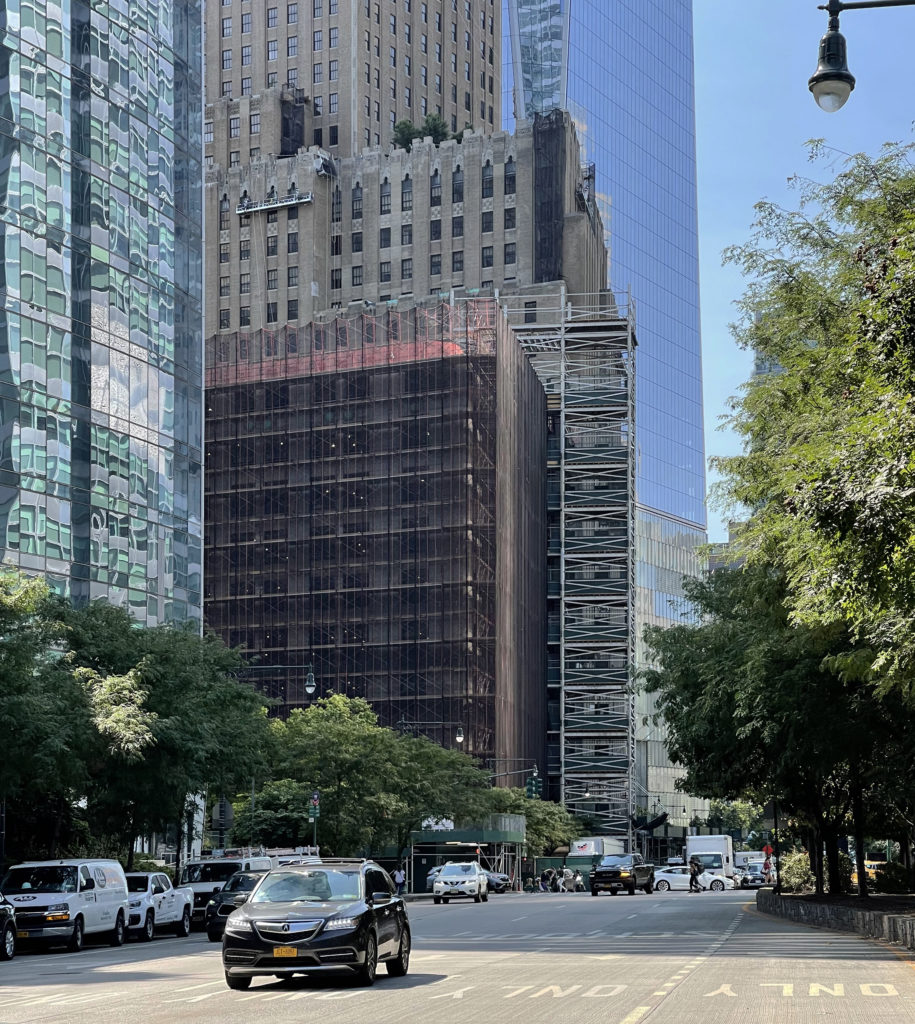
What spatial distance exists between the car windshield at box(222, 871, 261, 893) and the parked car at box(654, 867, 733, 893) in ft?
190

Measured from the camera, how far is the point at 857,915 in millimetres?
34844

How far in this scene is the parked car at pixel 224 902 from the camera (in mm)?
35375

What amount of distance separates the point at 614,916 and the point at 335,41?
134937mm

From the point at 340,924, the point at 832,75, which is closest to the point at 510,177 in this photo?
the point at 340,924

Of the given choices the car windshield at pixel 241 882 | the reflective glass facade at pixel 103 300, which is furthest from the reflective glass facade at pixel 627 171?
the car windshield at pixel 241 882

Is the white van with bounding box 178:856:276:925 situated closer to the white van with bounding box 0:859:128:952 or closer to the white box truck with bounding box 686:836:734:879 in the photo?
the white van with bounding box 0:859:128:952

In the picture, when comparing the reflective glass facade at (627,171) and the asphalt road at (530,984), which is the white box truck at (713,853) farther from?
the reflective glass facade at (627,171)

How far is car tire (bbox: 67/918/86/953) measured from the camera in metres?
32.1

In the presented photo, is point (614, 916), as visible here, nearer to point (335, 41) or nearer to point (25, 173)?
point (25, 173)

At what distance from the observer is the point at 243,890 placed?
36000mm

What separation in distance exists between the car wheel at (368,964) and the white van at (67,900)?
1282 cm

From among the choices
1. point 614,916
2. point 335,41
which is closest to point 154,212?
point 614,916

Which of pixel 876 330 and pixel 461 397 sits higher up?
pixel 461 397

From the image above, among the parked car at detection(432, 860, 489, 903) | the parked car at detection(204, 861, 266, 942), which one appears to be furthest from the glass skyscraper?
the parked car at detection(204, 861, 266, 942)
